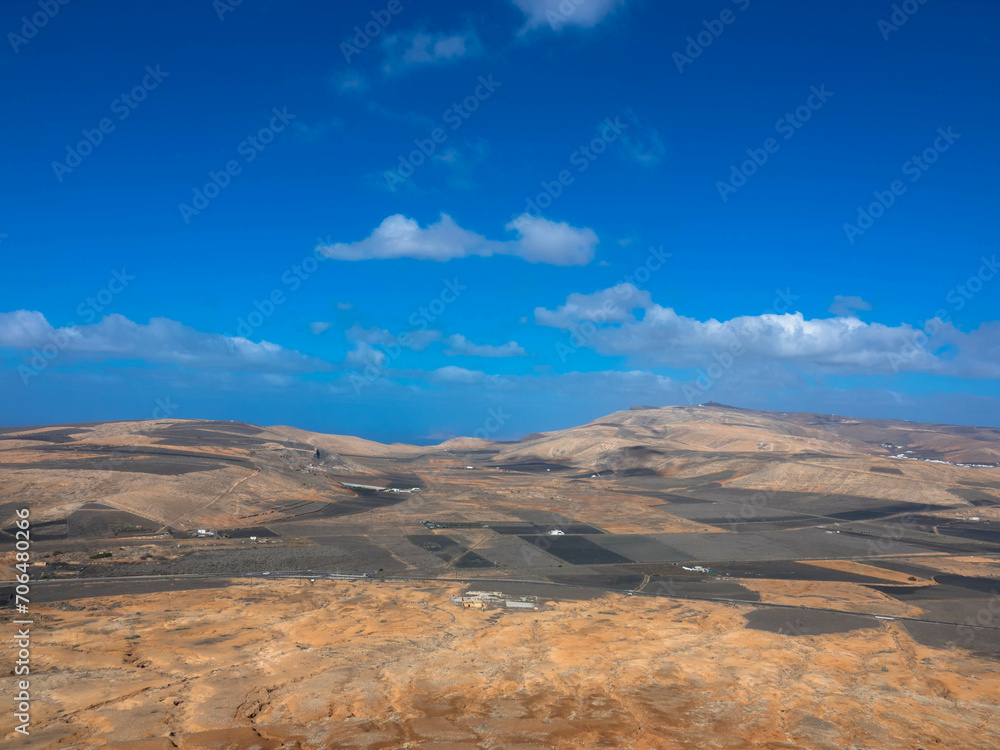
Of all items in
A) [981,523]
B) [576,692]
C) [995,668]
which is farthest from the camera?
[981,523]

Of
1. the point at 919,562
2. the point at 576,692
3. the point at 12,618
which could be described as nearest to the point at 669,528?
the point at 919,562

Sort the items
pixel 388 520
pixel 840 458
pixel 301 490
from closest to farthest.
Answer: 1. pixel 388 520
2. pixel 301 490
3. pixel 840 458

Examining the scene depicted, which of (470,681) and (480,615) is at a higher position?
(470,681)

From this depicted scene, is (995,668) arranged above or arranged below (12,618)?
below

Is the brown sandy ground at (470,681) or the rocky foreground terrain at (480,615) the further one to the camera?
the rocky foreground terrain at (480,615)

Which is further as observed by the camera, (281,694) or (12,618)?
(12,618)

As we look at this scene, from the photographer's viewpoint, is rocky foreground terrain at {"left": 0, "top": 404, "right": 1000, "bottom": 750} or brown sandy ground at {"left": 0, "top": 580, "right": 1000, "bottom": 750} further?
rocky foreground terrain at {"left": 0, "top": 404, "right": 1000, "bottom": 750}

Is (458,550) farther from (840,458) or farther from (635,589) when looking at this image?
(840,458)

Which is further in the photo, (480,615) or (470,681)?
(480,615)
